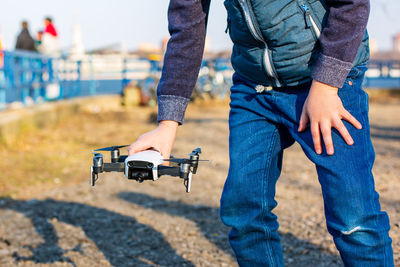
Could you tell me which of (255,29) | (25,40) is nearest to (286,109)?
(255,29)

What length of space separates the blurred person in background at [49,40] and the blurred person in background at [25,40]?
21 cm

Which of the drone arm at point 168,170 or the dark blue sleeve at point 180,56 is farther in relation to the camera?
the dark blue sleeve at point 180,56

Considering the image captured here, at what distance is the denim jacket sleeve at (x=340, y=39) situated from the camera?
4.77ft

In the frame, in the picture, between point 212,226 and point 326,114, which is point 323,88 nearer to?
point 326,114

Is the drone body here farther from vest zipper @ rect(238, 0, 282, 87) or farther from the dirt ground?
the dirt ground

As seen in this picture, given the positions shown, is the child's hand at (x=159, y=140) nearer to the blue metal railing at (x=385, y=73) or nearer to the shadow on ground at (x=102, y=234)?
the shadow on ground at (x=102, y=234)

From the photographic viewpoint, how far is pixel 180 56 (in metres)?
1.78

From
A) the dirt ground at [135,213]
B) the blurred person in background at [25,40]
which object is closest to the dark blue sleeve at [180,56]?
the dirt ground at [135,213]

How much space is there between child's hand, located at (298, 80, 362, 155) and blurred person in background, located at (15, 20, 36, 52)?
11.0 meters

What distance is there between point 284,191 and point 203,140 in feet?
10.4

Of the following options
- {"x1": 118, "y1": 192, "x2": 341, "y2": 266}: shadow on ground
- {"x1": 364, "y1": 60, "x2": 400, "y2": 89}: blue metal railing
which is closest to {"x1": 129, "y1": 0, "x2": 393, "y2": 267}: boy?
{"x1": 118, "y1": 192, "x2": 341, "y2": 266}: shadow on ground

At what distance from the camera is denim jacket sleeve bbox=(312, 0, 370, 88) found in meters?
1.45

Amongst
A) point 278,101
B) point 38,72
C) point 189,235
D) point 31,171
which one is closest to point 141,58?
point 38,72

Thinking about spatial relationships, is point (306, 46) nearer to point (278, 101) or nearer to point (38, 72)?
point (278, 101)
